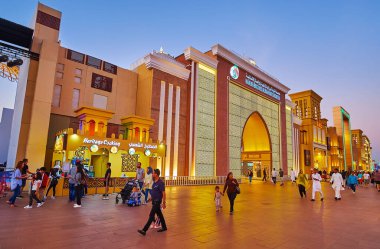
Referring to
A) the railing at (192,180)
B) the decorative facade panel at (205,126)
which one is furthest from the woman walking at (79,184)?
the decorative facade panel at (205,126)

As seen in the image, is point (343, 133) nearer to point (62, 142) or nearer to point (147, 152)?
point (147, 152)

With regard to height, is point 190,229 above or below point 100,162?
below

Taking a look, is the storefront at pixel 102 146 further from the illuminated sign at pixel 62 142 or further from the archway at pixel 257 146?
the archway at pixel 257 146

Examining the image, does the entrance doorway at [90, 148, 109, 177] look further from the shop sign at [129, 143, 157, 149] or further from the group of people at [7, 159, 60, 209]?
the group of people at [7, 159, 60, 209]

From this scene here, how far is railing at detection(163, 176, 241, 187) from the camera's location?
18.9 meters

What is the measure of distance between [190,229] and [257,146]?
27149 mm

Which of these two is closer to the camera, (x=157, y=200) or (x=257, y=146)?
(x=157, y=200)

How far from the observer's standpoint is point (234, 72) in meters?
25.6

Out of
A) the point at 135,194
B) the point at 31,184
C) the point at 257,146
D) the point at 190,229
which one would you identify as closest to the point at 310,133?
the point at 257,146

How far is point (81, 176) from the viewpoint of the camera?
29.8ft

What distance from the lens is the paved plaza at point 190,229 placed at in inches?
185

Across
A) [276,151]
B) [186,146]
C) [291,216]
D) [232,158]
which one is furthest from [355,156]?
[291,216]

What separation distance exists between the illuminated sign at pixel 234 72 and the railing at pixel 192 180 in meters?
10.6

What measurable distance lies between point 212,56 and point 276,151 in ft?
49.9
